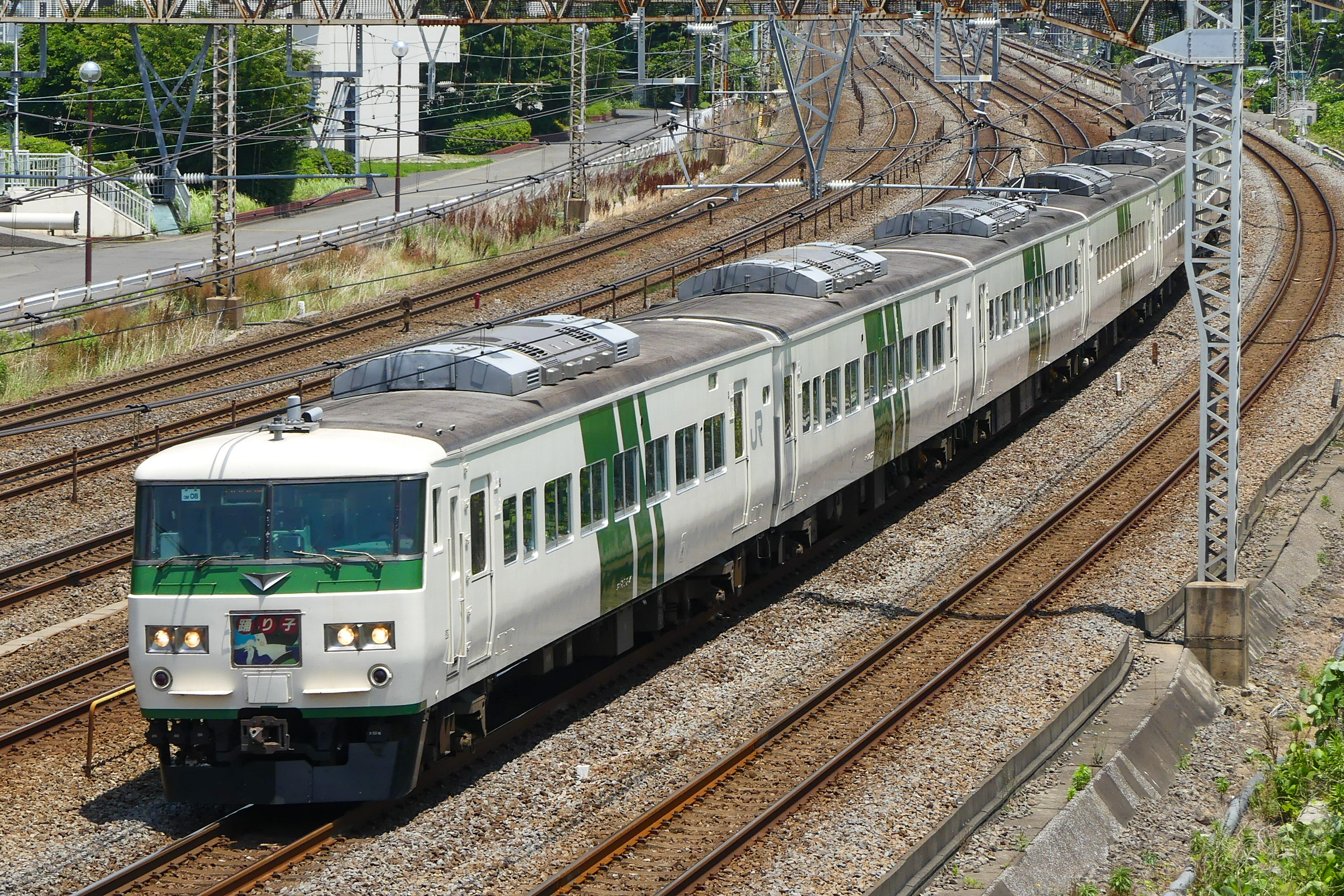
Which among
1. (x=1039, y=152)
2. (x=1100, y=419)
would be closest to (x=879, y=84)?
(x=1039, y=152)

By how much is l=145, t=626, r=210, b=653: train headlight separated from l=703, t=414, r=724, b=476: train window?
5458 mm

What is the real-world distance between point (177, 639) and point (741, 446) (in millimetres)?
6324

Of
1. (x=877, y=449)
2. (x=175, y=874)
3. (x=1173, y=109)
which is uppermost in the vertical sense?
(x=1173, y=109)

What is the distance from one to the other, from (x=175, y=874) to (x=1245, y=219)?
4037 cm

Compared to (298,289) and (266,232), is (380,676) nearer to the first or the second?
(298,289)

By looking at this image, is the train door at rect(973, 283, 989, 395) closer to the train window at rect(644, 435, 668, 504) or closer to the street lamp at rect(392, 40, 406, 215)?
the train window at rect(644, 435, 668, 504)

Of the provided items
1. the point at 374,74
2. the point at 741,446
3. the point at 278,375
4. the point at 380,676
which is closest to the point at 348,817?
the point at 380,676

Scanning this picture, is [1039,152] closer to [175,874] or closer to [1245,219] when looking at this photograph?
[1245,219]

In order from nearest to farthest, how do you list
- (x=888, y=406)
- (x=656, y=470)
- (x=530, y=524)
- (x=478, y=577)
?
(x=478, y=577) → (x=530, y=524) → (x=656, y=470) → (x=888, y=406)

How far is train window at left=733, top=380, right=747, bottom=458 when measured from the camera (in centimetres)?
1641

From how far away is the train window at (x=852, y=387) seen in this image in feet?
62.2

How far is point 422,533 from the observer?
11633 millimetres

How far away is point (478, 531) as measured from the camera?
1244 centimetres

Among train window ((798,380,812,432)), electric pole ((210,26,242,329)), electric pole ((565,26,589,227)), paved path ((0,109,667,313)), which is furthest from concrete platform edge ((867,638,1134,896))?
electric pole ((565,26,589,227))
